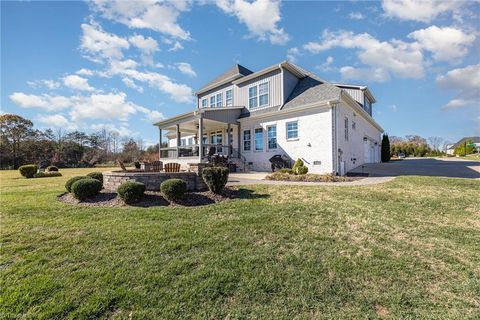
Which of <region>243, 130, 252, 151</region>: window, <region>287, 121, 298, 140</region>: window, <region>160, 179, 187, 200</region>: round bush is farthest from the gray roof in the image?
<region>160, 179, 187, 200</region>: round bush

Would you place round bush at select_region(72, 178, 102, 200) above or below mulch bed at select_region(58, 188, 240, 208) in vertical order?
above

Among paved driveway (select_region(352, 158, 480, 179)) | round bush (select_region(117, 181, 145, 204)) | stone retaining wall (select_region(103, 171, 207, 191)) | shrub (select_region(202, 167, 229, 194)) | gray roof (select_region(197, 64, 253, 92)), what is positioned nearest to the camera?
round bush (select_region(117, 181, 145, 204))

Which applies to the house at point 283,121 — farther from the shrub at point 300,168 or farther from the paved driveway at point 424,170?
the paved driveway at point 424,170

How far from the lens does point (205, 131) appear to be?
21.0 metres

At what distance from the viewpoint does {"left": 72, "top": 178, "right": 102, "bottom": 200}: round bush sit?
23.6ft

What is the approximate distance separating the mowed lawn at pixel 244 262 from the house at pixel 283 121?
6.95 metres

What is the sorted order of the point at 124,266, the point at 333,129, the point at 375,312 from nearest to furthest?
the point at 375,312, the point at 124,266, the point at 333,129

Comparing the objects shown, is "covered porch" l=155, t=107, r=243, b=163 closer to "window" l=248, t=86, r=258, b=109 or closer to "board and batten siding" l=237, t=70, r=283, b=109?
"window" l=248, t=86, r=258, b=109

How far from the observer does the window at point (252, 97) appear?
16609 mm

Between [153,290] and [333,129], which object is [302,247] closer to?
[153,290]

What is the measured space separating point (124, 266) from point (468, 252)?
591 cm

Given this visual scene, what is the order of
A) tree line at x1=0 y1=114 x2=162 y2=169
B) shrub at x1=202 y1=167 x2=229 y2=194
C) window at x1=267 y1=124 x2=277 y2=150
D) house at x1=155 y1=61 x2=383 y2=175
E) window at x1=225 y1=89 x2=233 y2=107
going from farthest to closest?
tree line at x1=0 y1=114 x2=162 y2=169 < window at x1=225 y1=89 x2=233 y2=107 < window at x1=267 y1=124 x2=277 y2=150 < house at x1=155 y1=61 x2=383 y2=175 < shrub at x1=202 y1=167 x2=229 y2=194

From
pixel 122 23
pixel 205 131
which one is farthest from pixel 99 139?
pixel 122 23

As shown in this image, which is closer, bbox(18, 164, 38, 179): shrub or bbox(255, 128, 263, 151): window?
bbox(255, 128, 263, 151): window
